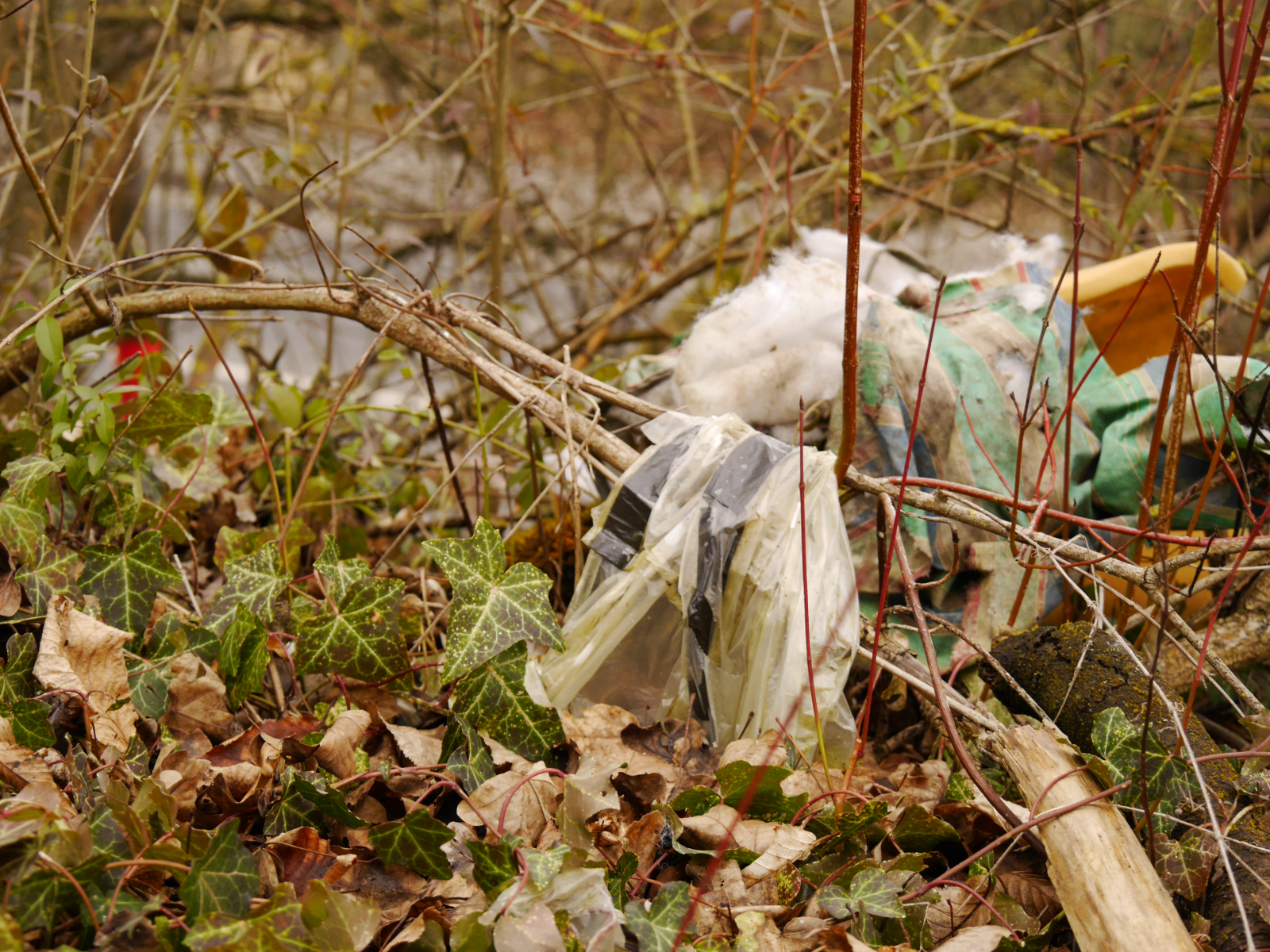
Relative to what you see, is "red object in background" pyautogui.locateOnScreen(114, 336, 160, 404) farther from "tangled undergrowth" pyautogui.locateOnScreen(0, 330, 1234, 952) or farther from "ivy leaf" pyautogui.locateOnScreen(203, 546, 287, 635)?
"ivy leaf" pyautogui.locateOnScreen(203, 546, 287, 635)

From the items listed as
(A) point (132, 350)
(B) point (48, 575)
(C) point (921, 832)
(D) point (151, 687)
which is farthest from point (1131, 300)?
(A) point (132, 350)

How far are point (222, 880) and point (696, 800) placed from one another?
1.85ft

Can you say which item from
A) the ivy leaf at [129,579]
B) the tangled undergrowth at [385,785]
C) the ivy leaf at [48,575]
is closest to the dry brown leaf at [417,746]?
the tangled undergrowth at [385,785]

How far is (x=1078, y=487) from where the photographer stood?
169 centimetres

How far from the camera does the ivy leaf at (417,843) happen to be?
95cm

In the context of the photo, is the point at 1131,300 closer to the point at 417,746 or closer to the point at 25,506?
the point at 417,746

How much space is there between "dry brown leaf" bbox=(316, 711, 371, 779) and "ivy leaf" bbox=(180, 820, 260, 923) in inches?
9.2

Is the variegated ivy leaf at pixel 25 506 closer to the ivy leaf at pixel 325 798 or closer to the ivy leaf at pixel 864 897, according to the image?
the ivy leaf at pixel 325 798

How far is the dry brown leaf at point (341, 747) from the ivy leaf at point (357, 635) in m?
0.11

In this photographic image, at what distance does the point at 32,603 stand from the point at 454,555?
0.69 meters

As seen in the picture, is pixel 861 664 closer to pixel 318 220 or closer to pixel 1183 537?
pixel 1183 537

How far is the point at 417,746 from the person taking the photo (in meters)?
1.19

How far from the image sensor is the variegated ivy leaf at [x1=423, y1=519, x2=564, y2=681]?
1168 millimetres

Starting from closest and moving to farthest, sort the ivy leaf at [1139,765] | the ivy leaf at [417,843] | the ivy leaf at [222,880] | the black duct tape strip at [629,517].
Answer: the ivy leaf at [222,880]
the ivy leaf at [417,843]
the ivy leaf at [1139,765]
the black duct tape strip at [629,517]
